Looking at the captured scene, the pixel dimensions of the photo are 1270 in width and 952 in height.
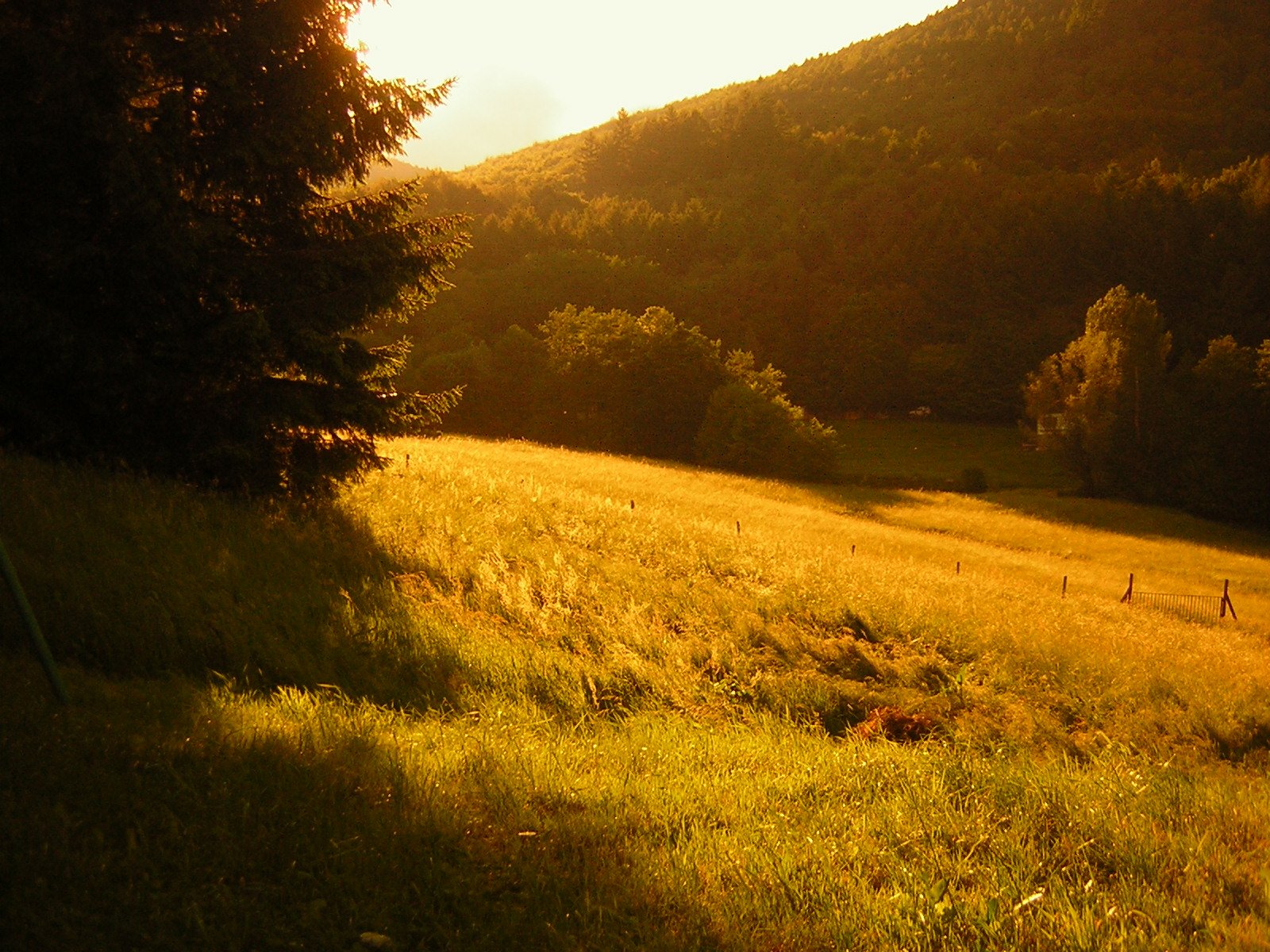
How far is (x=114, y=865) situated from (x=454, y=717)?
2702 millimetres

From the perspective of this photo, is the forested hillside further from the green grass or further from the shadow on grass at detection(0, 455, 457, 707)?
the shadow on grass at detection(0, 455, 457, 707)

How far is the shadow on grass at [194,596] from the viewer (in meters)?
5.73

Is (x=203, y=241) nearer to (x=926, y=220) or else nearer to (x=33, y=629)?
(x=33, y=629)

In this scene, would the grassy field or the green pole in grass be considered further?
the green pole in grass

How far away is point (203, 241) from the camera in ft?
27.3

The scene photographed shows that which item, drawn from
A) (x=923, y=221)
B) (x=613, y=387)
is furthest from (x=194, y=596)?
(x=923, y=221)

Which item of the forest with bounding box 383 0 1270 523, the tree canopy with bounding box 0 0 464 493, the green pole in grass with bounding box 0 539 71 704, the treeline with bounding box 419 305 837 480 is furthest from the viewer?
the forest with bounding box 383 0 1270 523

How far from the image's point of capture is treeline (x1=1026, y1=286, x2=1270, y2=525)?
50.4 meters

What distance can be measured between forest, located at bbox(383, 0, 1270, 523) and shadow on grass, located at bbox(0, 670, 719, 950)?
57.5 metres

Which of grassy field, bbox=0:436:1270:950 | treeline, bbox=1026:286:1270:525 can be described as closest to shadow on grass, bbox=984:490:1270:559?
treeline, bbox=1026:286:1270:525

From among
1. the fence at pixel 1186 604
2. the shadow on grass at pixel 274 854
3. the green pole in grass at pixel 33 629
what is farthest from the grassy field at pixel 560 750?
the fence at pixel 1186 604

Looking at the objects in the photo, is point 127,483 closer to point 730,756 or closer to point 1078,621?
point 730,756

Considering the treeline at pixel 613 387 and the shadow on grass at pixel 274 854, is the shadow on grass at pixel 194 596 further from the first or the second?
the treeline at pixel 613 387

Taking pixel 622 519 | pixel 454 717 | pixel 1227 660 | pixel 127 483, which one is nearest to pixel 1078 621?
pixel 1227 660
